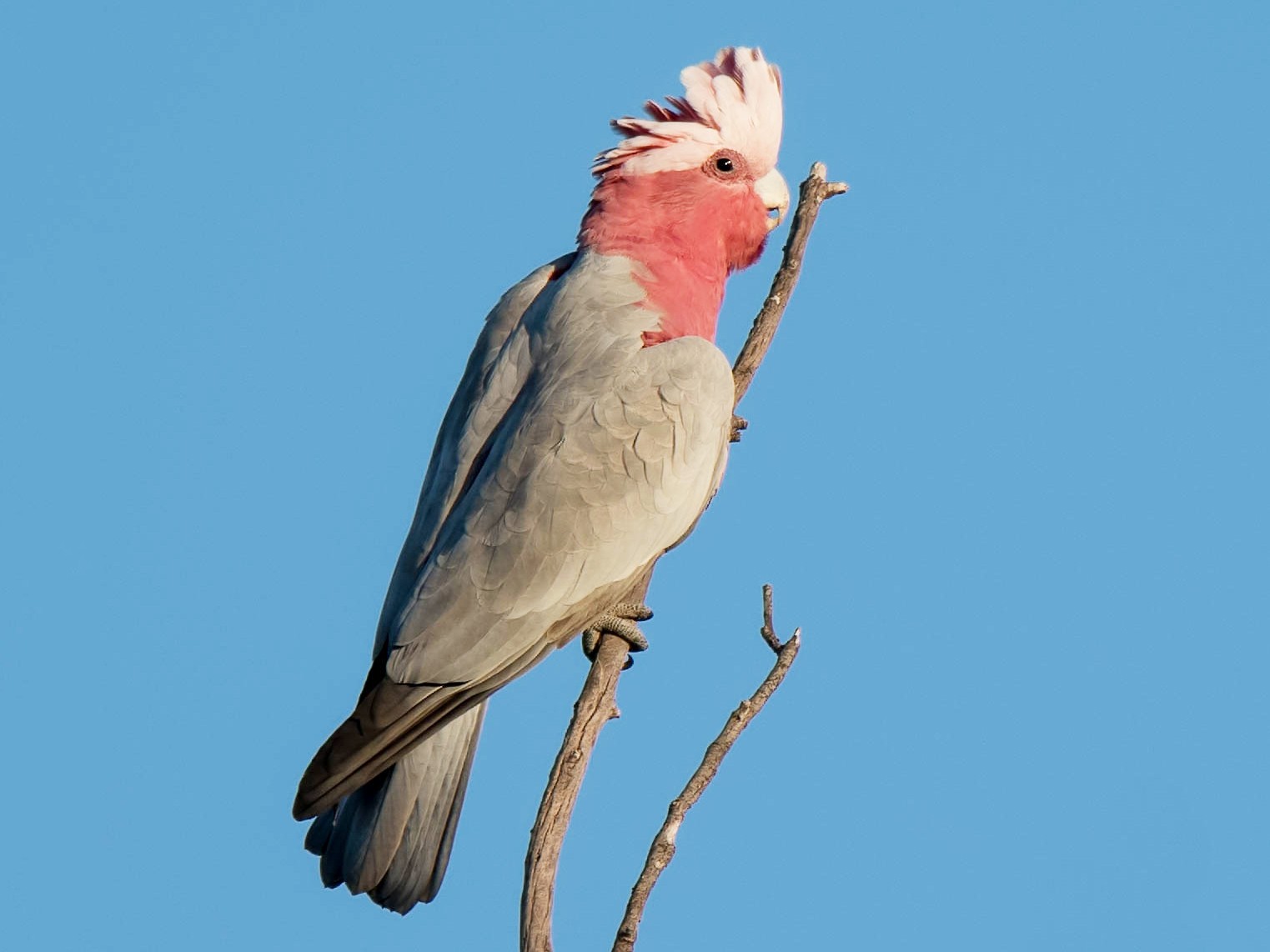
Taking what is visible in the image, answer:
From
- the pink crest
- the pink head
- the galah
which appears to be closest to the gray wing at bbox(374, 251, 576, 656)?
the galah

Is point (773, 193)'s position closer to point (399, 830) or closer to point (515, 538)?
point (515, 538)

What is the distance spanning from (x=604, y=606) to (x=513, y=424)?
79 centimetres

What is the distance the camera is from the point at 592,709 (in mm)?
5570

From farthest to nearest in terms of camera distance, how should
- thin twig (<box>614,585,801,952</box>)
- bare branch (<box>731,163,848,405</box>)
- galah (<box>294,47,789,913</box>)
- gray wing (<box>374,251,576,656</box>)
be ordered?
bare branch (<box>731,163,848,405</box>)
gray wing (<box>374,251,576,656</box>)
galah (<box>294,47,789,913</box>)
thin twig (<box>614,585,801,952</box>)

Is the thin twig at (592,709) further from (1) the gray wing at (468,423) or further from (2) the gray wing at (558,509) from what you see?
(1) the gray wing at (468,423)

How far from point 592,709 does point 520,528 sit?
2.39ft

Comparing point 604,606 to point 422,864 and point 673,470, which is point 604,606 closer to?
point 673,470

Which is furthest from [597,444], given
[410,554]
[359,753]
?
[359,753]

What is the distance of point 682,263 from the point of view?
6637 millimetres

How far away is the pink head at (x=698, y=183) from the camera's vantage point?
6621 millimetres

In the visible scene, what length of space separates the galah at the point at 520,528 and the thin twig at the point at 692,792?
928 millimetres

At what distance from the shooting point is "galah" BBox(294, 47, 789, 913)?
5523mm

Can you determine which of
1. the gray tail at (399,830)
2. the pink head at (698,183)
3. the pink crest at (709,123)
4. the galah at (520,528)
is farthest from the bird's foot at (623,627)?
the pink crest at (709,123)

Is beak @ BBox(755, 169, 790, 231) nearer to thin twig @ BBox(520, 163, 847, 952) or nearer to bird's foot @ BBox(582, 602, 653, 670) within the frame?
thin twig @ BBox(520, 163, 847, 952)
